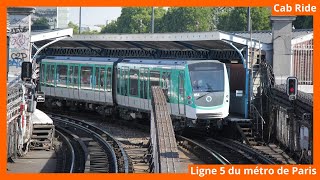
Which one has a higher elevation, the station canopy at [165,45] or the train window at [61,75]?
the station canopy at [165,45]

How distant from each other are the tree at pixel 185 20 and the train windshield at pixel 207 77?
2316 inches

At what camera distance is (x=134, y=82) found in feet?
103

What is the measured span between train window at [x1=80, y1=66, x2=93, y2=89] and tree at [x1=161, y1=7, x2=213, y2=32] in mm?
51025

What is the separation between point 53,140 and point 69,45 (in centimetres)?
1489

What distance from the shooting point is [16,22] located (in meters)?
28.5

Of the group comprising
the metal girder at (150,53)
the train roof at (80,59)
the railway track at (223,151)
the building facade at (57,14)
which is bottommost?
the railway track at (223,151)

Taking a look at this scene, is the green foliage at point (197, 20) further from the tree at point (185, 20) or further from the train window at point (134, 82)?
the train window at point (134, 82)

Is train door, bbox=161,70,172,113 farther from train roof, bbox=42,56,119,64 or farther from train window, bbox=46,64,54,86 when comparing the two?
train window, bbox=46,64,54,86

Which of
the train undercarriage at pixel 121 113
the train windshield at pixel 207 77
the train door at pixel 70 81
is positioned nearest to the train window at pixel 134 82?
the train undercarriage at pixel 121 113

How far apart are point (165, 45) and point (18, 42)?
7006 mm

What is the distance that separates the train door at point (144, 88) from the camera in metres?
30.1

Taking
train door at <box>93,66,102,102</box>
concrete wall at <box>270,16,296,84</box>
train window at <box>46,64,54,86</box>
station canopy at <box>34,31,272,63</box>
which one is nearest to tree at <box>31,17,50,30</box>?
station canopy at <box>34,31,272,63</box>

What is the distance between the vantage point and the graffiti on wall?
2833cm

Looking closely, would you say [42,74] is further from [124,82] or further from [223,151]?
[223,151]
